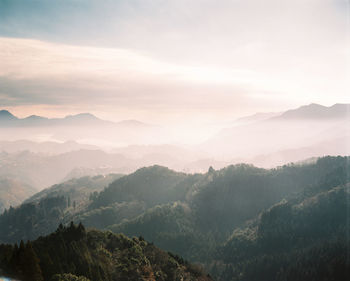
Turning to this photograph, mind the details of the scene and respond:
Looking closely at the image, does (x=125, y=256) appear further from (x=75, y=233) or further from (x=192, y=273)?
(x=192, y=273)

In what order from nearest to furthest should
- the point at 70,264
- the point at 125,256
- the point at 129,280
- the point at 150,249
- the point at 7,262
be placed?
the point at 7,262, the point at 70,264, the point at 129,280, the point at 125,256, the point at 150,249

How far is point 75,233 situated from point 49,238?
1367 centimetres

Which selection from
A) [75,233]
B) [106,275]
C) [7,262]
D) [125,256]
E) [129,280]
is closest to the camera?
[7,262]

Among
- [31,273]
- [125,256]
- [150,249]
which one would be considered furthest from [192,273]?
[31,273]

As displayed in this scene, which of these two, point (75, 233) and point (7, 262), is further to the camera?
point (75, 233)

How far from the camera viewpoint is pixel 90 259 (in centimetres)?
10462

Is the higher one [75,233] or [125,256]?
[75,233]

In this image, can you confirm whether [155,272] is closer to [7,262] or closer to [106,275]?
[106,275]

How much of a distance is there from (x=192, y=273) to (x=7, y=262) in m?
113

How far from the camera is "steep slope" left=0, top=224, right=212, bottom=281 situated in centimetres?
6475

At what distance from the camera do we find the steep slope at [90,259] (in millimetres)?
64750

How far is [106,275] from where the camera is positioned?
104125mm

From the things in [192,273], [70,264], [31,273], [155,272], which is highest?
[31,273]

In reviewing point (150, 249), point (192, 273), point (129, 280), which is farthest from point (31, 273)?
point (192, 273)
